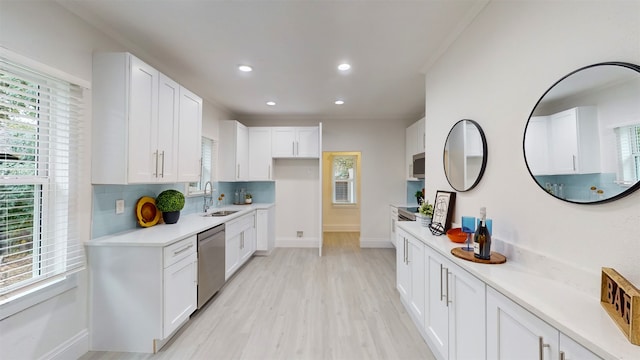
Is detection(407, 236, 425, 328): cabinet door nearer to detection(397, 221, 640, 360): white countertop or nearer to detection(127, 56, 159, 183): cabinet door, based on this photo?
detection(397, 221, 640, 360): white countertop

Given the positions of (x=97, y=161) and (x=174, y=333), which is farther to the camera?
(x=174, y=333)

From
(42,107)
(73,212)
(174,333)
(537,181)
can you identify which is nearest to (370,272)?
(174,333)

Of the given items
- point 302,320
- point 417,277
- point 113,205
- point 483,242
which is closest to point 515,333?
point 483,242

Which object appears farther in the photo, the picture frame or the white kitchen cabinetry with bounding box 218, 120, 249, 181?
the white kitchen cabinetry with bounding box 218, 120, 249, 181

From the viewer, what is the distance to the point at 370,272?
153 inches

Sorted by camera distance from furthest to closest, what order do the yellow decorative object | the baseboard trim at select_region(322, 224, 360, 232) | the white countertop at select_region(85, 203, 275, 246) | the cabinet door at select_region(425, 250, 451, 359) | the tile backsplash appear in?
the baseboard trim at select_region(322, 224, 360, 232) < the yellow decorative object < the tile backsplash < the white countertop at select_region(85, 203, 275, 246) < the cabinet door at select_region(425, 250, 451, 359)

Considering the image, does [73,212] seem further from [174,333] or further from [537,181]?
[537,181]

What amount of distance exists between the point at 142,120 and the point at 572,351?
2967 millimetres

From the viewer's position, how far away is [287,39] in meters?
2.30

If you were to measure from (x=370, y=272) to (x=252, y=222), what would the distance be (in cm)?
210

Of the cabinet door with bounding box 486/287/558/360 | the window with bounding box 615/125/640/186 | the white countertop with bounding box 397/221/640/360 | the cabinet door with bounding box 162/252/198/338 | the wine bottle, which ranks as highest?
the window with bounding box 615/125/640/186

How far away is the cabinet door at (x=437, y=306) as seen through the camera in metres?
1.74

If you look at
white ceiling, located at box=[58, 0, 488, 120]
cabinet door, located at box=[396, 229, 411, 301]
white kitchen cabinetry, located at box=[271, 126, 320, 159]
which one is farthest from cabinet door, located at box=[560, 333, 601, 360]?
white kitchen cabinetry, located at box=[271, 126, 320, 159]

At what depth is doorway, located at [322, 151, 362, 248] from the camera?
282 inches
